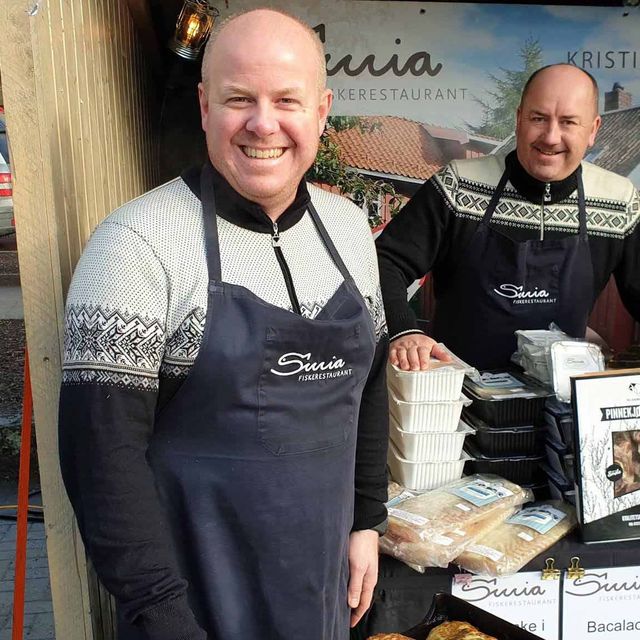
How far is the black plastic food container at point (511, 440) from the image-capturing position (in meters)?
2.01

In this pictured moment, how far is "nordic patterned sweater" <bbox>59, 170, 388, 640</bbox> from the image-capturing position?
3.76 ft

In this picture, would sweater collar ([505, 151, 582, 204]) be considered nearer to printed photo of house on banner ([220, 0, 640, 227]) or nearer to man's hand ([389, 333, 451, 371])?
man's hand ([389, 333, 451, 371])

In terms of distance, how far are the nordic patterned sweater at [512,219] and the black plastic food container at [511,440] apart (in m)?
0.67

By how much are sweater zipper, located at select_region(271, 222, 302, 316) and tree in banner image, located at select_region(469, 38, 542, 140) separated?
11.0ft

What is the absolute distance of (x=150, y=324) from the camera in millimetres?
1182

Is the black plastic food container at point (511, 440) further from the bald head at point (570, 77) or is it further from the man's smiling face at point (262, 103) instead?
the bald head at point (570, 77)

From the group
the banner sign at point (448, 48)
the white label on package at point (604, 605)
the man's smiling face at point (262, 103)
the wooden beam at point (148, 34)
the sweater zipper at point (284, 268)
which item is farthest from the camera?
the banner sign at point (448, 48)

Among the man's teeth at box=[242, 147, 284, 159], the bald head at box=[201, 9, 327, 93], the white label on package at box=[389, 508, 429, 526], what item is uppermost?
the bald head at box=[201, 9, 327, 93]

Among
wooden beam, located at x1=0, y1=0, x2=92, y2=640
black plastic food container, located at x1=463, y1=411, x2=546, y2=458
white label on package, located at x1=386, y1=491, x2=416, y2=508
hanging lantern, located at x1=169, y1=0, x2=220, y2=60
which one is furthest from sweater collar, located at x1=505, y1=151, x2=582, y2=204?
hanging lantern, located at x1=169, y1=0, x2=220, y2=60

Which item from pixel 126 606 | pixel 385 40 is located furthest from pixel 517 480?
pixel 385 40

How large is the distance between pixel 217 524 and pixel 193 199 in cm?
67

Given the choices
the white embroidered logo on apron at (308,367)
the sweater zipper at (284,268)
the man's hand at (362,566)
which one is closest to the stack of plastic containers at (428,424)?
the man's hand at (362,566)

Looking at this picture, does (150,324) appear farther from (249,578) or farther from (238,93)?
(249,578)

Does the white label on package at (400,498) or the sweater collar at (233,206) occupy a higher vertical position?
the sweater collar at (233,206)
